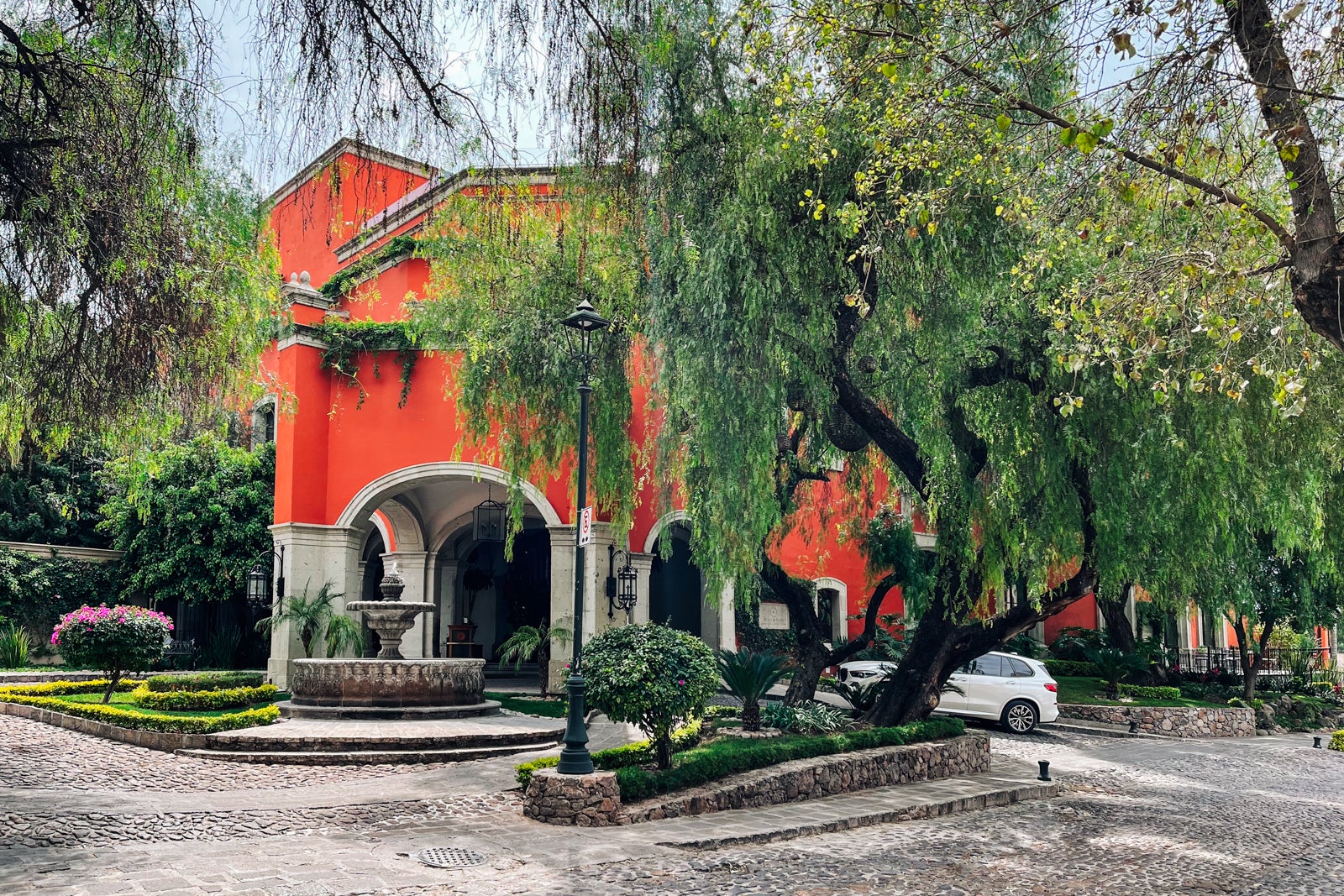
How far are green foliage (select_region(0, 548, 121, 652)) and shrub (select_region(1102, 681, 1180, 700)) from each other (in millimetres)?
22719

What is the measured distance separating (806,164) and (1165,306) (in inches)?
173

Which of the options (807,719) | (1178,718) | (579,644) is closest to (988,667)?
(1178,718)

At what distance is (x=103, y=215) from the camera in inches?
294

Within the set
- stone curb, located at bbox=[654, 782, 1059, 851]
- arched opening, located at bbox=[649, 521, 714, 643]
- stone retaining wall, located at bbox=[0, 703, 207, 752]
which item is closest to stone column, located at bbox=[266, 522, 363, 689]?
stone retaining wall, located at bbox=[0, 703, 207, 752]

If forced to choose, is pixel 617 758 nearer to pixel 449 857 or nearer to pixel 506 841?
pixel 506 841

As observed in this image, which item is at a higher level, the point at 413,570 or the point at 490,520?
the point at 490,520

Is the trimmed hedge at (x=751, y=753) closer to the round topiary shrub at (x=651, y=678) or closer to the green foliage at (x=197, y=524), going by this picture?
the round topiary shrub at (x=651, y=678)

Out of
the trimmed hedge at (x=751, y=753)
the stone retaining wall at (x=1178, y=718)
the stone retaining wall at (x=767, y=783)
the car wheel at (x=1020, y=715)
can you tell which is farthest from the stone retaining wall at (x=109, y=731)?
the stone retaining wall at (x=1178, y=718)

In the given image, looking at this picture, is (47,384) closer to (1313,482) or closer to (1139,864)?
(1139,864)

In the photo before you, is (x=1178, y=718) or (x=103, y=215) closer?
(x=103, y=215)

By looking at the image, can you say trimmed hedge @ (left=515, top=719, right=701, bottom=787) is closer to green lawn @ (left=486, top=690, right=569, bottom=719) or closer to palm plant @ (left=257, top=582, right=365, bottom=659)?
green lawn @ (left=486, top=690, right=569, bottom=719)

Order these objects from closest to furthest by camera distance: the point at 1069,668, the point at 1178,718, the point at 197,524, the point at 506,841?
the point at 506,841
the point at 1178,718
the point at 197,524
the point at 1069,668

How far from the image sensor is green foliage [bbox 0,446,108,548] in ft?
82.4

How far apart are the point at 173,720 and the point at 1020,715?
43.6 ft
